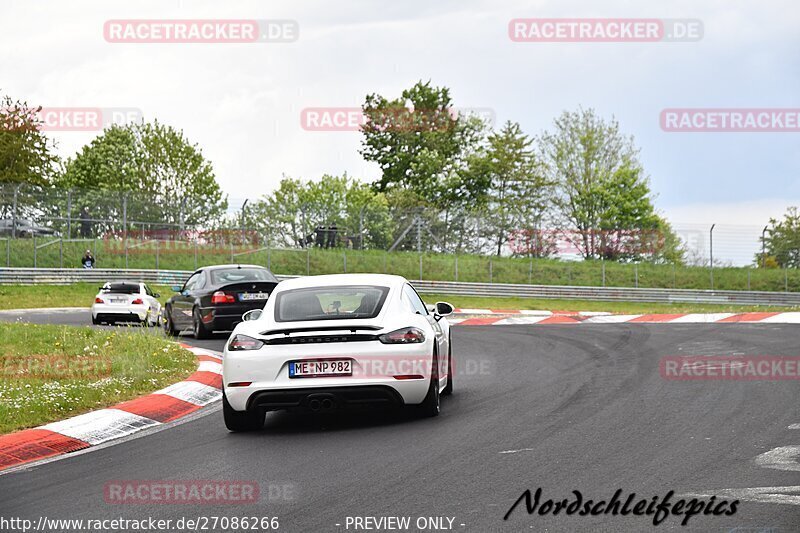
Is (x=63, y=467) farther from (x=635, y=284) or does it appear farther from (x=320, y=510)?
(x=635, y=284)

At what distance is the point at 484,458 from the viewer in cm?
729

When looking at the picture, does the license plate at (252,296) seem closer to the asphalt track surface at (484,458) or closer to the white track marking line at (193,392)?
the white track marking line at (193,392)

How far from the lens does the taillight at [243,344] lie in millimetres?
9023

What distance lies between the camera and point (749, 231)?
133 ft

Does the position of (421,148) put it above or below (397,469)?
above

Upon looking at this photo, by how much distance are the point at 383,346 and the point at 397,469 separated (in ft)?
6.89

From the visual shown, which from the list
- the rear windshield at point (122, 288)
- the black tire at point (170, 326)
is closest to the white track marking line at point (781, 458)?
the black tire at point (170, 326)

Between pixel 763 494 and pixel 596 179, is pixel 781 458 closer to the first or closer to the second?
pixel 763 494

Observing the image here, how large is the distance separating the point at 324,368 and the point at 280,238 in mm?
32101

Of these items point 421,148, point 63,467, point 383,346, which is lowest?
point 63,467

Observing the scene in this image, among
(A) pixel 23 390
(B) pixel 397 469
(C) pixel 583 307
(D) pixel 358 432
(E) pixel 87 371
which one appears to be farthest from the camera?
(C) pixel 583 307

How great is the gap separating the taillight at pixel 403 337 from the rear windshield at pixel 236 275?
35.8 feet

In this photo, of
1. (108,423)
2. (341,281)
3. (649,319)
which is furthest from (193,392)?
(649,319)

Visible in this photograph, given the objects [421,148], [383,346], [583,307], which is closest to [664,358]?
[383,346]
